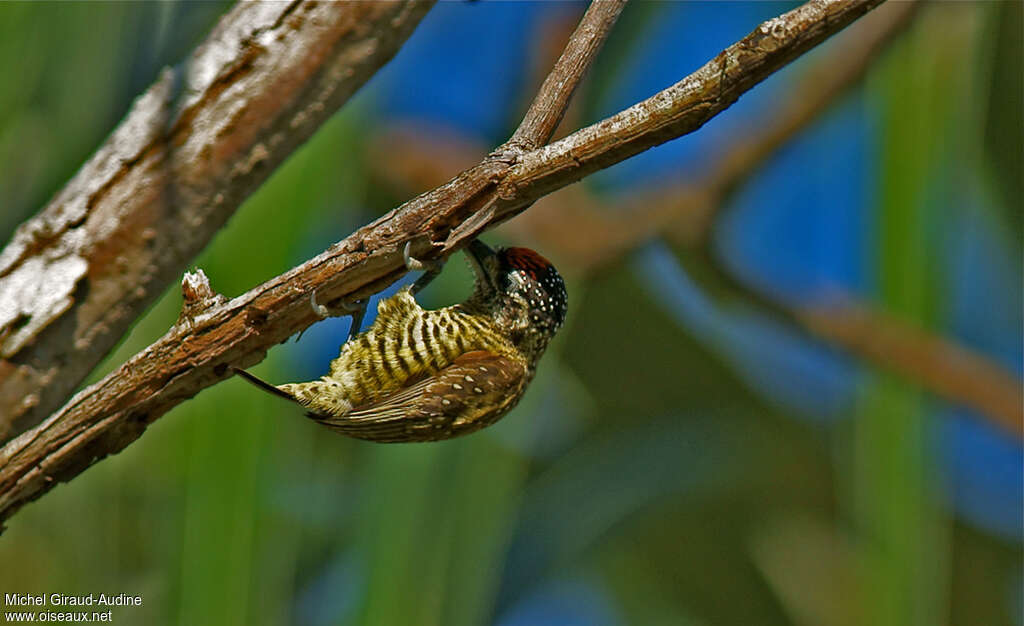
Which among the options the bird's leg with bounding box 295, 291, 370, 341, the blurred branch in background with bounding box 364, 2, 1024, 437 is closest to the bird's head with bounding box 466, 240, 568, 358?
the bird's leg with bounding box 295, 291, 370, 341

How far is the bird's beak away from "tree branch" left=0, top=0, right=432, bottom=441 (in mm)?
662

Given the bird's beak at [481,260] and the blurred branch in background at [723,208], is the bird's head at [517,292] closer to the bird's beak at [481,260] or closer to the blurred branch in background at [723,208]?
the bird's beak at [481,260]

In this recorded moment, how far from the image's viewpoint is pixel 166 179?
2574mm

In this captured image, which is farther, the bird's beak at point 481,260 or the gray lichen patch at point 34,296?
the bird's beak at point 481,260

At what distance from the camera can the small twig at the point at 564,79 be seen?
1.89 meters

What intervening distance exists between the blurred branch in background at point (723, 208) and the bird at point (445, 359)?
6.19 feet

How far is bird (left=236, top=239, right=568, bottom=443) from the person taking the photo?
8.54 ft

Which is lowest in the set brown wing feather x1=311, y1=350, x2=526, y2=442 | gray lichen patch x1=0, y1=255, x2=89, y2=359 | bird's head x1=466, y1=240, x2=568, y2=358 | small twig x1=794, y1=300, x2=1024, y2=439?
small twig x1=794, y1=300, x2=1024, y2=439

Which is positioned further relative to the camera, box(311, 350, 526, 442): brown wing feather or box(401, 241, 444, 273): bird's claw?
box(311, 350, 526, 442): brown wing feather

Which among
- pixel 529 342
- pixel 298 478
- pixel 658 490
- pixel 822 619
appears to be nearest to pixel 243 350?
pixel 529 342

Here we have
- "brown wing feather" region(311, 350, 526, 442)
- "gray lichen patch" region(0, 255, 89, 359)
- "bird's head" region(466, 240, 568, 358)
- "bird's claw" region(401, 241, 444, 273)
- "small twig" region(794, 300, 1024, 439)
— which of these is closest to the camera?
"bird's claw" region(401, 241, 444, 273)

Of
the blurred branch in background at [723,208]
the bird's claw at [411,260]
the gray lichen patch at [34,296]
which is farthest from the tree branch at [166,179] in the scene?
the blurred branch in background at [723,208]

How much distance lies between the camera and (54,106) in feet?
9.61

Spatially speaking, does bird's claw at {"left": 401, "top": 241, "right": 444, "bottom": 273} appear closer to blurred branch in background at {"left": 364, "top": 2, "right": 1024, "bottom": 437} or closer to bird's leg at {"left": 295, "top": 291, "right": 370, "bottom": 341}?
bird's leg at {"left": 295, "top": 291, "right": 370, "bottom": 341}
